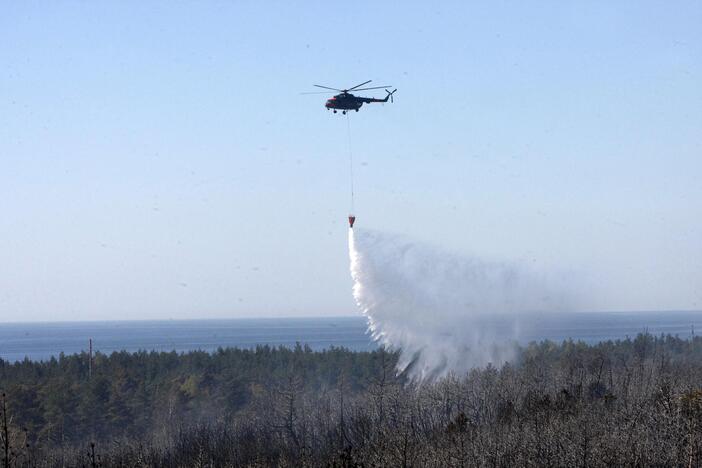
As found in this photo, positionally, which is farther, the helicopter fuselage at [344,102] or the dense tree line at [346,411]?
the helicopter fuselage at [344,102]

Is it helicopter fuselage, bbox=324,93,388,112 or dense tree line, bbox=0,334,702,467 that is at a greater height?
helicopter fuselage, bbox=324,93,388,112

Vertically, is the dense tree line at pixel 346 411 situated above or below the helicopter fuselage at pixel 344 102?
below

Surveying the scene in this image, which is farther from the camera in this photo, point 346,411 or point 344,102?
point 346,411

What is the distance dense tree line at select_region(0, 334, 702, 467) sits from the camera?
40781 mm

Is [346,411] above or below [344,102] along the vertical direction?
below

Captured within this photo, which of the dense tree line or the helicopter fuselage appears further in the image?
the helicopter fuselage

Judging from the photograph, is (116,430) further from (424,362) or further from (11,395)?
(424,362)

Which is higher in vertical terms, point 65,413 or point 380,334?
point 380,334

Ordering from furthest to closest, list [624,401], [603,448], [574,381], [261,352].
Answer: [261,352], [574,381], [624,401], [603,448]

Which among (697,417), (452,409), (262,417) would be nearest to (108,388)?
(262,417)

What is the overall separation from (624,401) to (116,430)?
48698 millimetres

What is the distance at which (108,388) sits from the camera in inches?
3622

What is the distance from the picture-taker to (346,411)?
239 feet

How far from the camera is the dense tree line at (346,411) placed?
40781 mm
